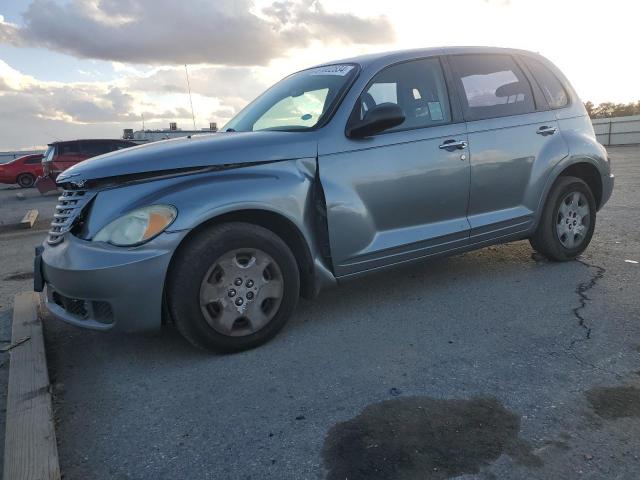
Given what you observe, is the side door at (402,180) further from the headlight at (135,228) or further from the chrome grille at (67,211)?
the chrome grille at (67,211)

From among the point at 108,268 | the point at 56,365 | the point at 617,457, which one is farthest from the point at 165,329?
the point at 617,457

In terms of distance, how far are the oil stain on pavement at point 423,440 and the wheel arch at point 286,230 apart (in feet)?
3.82

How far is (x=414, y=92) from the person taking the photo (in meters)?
4.13

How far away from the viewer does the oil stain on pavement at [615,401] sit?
256cm

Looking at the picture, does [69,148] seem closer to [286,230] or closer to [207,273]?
[286,230]

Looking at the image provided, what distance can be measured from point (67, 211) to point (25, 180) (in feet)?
73.1

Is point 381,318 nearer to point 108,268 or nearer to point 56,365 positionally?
point 108,268

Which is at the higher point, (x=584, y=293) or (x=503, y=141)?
(x=503, y=141)

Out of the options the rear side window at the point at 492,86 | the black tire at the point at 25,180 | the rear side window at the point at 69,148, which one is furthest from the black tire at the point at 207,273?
the black tire at the point at 25,180

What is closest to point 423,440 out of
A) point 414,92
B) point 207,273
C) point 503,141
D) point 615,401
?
point 615,401

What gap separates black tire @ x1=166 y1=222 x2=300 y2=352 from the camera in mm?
3156

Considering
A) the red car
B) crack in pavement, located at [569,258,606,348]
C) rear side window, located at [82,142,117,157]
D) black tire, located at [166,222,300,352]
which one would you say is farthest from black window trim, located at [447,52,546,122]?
the red car

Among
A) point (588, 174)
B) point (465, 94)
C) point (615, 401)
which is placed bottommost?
point (615, 401)

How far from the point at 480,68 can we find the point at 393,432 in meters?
3.19
